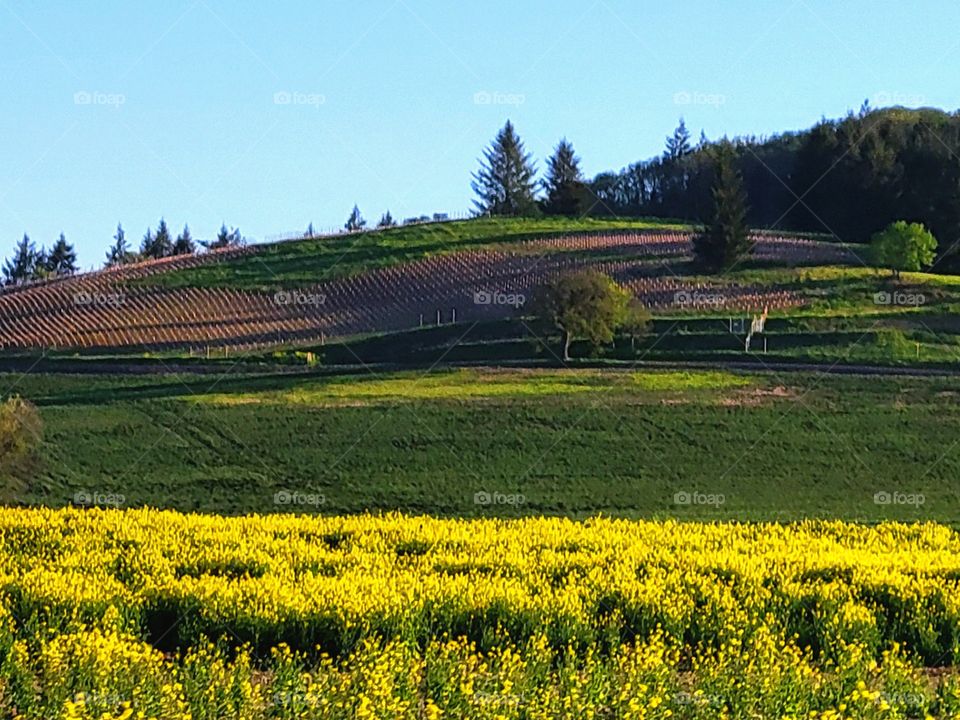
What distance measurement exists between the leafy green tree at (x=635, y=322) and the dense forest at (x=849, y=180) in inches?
1703

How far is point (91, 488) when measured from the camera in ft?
137

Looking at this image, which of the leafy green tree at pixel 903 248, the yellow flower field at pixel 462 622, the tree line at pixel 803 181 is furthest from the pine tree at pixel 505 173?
the yellow flower field at pixel 462 622

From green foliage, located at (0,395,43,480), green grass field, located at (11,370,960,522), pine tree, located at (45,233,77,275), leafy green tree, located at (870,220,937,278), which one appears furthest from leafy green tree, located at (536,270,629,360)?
pine tree, located at (45,233,77,275)

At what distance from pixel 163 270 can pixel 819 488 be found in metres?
70.2

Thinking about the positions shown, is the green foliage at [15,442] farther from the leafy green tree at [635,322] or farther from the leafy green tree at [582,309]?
the leafy green tree at [635,322]

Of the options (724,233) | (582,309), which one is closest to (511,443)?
(582,309)

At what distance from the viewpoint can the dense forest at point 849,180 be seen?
11200 cm

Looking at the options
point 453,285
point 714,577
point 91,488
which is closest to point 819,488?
point 91,488

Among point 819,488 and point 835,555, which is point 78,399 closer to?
point 819,488

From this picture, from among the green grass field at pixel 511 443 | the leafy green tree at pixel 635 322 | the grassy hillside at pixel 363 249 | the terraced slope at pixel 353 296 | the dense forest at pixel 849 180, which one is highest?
the dense forest at pixel 849 180

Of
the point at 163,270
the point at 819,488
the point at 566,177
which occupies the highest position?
the point at 566,177

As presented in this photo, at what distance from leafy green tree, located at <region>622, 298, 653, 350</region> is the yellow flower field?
4613 centimetres

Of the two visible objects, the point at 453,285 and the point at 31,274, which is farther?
the point at 31,274

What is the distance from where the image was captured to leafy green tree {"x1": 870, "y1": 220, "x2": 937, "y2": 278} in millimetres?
86875
